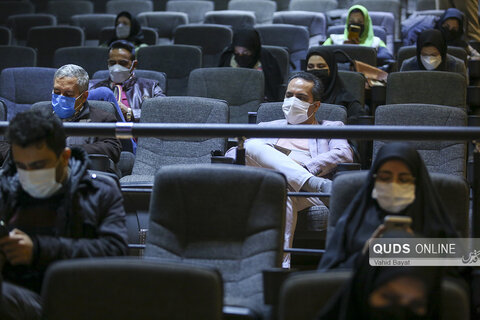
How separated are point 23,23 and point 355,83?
4517mm

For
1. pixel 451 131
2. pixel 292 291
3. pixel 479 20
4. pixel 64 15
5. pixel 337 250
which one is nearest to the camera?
pixel 292 291

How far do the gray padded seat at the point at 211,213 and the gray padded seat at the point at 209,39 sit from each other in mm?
4242

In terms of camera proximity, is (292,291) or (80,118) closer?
(292,291)

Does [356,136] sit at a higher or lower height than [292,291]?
higher

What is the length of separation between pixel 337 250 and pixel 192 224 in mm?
570

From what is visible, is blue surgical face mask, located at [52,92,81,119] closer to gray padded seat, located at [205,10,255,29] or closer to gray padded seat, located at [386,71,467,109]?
gray padded seat, located at [386,71,467,109]

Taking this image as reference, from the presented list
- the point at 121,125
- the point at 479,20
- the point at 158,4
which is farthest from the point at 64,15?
the point at 121,125

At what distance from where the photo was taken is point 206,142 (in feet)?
13.9

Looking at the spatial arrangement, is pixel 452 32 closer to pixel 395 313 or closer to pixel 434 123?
pixel 434 123

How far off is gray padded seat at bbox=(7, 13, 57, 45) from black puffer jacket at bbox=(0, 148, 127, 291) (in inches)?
231

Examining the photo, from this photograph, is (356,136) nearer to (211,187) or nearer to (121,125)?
(211,187)

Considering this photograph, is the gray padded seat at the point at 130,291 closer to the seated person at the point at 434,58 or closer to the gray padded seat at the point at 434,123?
the gray padded seat at the point at 434,123

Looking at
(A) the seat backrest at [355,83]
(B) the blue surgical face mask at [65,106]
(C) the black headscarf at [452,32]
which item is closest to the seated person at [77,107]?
(B) the blue surgical face mask at [65,106]

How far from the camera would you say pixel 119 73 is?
5207mm
